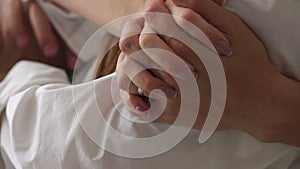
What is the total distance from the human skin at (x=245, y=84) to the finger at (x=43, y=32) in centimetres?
53

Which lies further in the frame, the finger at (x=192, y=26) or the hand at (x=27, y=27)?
the hand at (x=27, y=27)

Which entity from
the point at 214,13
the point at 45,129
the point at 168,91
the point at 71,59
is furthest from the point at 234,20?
the point at 71,59

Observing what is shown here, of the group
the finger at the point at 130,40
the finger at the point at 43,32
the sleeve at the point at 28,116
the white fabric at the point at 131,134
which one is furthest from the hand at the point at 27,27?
the finger at the point at 130,40

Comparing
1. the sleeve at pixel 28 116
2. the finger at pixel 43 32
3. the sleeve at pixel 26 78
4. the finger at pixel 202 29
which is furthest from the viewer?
the finger at pixel 43 32

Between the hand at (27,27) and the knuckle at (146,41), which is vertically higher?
the knuckle at (146,41)

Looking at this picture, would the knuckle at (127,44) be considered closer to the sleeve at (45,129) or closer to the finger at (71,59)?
the sleeve at (45,129)

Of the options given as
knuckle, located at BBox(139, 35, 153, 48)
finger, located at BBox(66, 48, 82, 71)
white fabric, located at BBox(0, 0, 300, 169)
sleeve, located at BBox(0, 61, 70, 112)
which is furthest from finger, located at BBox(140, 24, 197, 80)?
finger, located at BBox(66, 48, 82, 71)

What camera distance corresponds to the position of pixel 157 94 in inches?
28.1

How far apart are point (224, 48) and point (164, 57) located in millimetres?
79

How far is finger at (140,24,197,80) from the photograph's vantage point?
69 cm

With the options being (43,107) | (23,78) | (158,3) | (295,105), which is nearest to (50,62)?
(23,78)

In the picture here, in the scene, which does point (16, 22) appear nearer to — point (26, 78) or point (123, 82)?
point (26, 78)

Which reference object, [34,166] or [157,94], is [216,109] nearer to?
[157,94]

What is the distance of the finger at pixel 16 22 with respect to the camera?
1.23 metres
